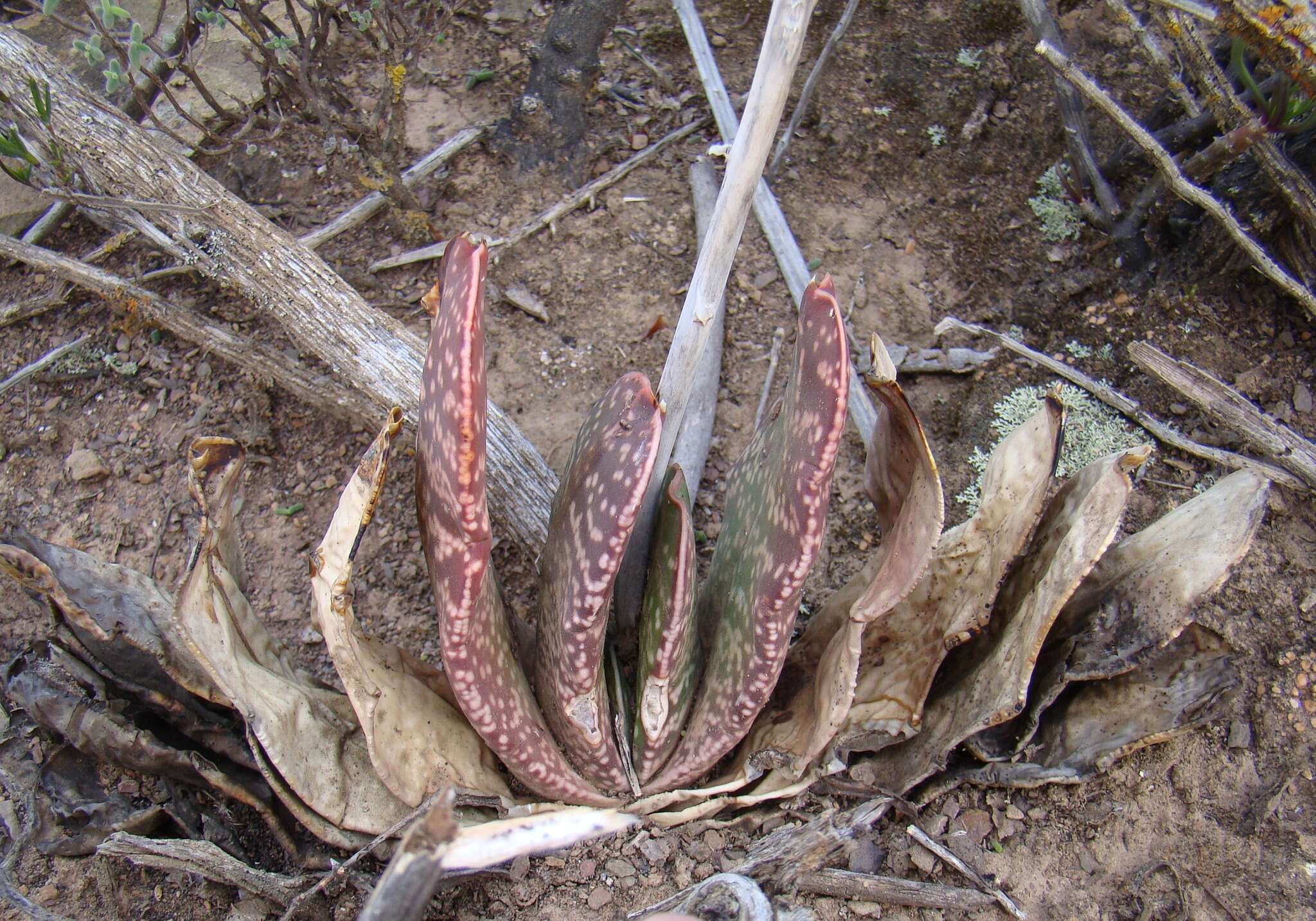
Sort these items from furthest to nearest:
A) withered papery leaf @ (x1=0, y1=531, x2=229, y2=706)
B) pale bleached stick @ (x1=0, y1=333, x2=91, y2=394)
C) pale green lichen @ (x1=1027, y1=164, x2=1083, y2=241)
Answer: pale green lichen @ (x1=1027, y1=164, x2=1083, y2=241)
pale bleached stick @ (x1=0, y1=333, x2=91, y2=394)
withered papery leaf @ (x1=0, y1=531, x2=229, y2=706)

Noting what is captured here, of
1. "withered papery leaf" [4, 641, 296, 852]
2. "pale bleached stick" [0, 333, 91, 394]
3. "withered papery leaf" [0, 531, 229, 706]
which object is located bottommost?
"withered papery leaf" [4, 641, 296, 852]

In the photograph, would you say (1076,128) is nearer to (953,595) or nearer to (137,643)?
(953,595)

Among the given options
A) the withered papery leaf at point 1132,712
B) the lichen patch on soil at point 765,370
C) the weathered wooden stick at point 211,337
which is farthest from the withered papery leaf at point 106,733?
the withered papery leaf at point 1132,712

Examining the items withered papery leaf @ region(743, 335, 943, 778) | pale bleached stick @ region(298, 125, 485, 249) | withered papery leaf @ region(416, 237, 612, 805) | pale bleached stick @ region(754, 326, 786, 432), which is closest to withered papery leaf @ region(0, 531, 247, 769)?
withered papery leaf @ region(416, 237, 612, 805)

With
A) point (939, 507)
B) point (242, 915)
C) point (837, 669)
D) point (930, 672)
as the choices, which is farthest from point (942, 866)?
point (242, 915)

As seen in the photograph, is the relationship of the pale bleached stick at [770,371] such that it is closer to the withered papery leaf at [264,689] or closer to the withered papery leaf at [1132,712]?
the withered papery leaf at [1132,712]

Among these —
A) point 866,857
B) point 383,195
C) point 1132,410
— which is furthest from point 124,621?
point 1132,410

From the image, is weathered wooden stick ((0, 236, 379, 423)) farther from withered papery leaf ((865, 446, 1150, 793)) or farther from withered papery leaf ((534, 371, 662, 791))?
withered papery leaf ((865, 446, 1150, 793))
